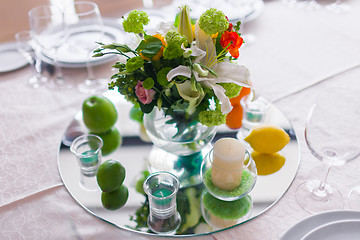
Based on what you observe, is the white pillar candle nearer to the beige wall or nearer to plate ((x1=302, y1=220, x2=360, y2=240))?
plate ((x1=302, y1=220, x2=360, y2=240))

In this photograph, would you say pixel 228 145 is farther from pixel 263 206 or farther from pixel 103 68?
pixel 103 68

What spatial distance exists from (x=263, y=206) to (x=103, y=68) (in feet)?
2.55

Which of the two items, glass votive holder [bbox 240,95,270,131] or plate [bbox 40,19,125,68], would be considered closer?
glass votive holder [bbox 240,95,270,131]

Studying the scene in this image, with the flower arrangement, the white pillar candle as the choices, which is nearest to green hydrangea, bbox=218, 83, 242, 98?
the flower arrangement

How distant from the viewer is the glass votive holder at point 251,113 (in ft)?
3.62

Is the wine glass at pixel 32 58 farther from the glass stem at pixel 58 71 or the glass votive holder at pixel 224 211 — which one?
the glass votive holder at pixel 224 211

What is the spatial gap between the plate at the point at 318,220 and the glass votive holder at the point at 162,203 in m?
0.25

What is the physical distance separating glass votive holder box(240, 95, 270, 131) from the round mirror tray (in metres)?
0.02

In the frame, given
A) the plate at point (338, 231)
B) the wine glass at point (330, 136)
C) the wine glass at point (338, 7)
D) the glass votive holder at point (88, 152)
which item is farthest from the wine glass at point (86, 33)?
the wine glass at point (338, 7)

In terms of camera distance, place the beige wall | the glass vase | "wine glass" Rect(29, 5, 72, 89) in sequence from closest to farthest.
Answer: the glass vase < "wine glass" Rect(29, 5, 72, 89) < the beige wall

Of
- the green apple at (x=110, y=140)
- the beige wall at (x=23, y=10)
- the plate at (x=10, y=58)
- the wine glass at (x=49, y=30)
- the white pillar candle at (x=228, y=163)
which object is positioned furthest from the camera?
the beige wall at (x=23, y=10)

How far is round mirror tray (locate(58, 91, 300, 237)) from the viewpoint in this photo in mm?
845

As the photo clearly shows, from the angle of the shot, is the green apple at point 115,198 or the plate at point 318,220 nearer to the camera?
the plate at point 318,220

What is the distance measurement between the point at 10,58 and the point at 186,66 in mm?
893
